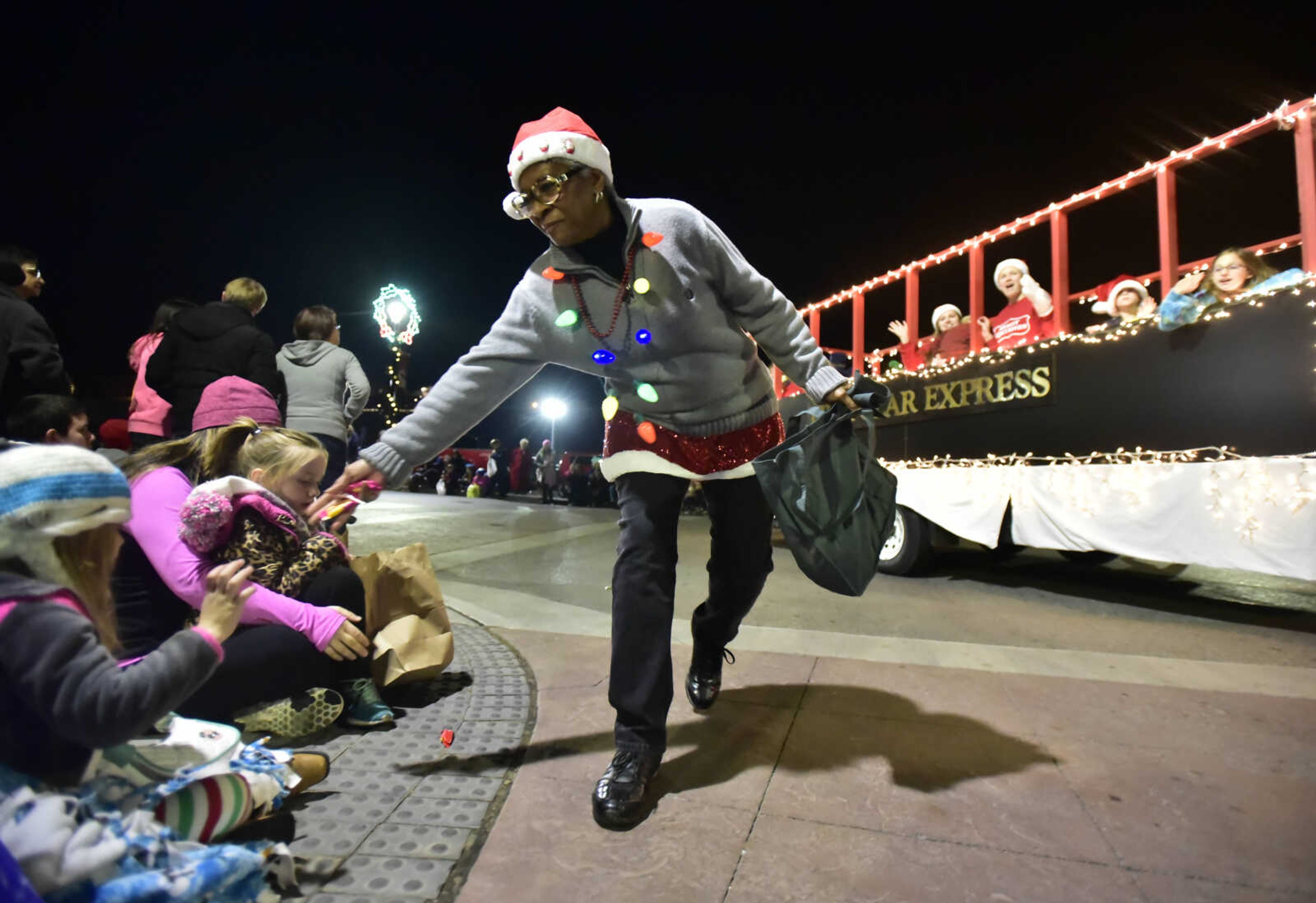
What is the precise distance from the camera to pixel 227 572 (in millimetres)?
1300

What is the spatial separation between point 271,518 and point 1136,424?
4.53 metres

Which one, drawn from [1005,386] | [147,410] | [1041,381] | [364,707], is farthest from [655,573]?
[1005,386]

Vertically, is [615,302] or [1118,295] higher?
[1118,295]

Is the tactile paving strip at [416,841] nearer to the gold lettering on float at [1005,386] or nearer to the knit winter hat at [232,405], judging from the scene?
the knit winter hat at [232,405]

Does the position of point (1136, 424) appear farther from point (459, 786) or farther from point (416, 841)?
point (416, 841)

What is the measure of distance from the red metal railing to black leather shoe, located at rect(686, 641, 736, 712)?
1124mm

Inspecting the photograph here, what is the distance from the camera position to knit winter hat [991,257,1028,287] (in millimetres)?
5312

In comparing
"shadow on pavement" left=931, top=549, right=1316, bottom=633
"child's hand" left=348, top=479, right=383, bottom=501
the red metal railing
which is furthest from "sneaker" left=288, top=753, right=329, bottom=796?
"shadow on pavement" left=931, top=549, right=1316, bottom=633

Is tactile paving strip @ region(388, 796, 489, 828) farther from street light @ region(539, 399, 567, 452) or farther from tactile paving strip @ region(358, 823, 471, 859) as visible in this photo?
street light @ region(539, 399, 567, 452)

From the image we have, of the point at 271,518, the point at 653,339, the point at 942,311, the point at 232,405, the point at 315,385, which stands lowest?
the point at 271,518

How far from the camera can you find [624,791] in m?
1.64

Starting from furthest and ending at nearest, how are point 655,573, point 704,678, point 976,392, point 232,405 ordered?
1. point 976,392
2. point 232,405
3. point 704,678
4. point 655,573

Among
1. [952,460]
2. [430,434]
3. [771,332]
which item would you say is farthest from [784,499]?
[952,460]

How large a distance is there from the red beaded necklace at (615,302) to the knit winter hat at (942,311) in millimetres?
5300
